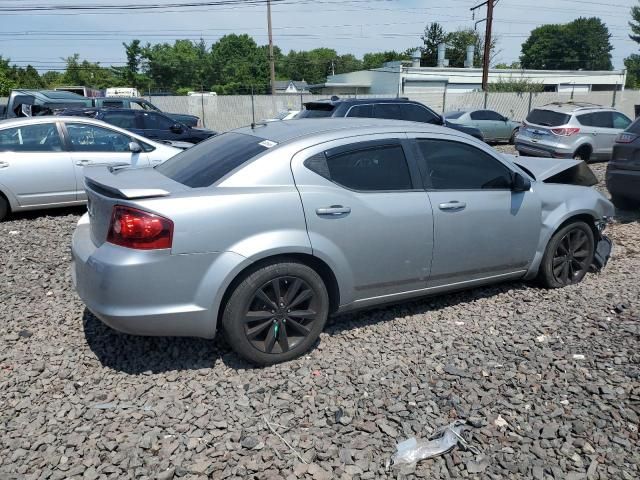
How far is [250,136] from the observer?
4.09 metres

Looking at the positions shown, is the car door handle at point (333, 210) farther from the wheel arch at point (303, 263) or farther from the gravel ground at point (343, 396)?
the gravel ground at point (343, 396)

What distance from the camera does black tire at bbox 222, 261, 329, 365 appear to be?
11.1 feet

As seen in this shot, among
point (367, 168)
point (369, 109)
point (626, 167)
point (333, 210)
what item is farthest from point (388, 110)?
point (333, 210)

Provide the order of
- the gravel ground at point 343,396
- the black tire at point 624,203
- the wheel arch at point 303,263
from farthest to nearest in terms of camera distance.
Result: the black tire at point 624,203, the wheel arch at point 303,263, the gravel ground at point 343,396

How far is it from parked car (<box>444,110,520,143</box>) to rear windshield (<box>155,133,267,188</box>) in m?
A: 16.4

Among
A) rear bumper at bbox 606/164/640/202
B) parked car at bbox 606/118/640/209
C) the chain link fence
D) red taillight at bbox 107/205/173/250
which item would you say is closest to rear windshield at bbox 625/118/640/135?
parked car at bbox 606/118/640/209

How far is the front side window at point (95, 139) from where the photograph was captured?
7.66 meters

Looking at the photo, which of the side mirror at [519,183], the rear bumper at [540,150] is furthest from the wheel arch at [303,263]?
the rear bumper at [540,150]

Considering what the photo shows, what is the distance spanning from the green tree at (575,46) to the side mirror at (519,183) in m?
107

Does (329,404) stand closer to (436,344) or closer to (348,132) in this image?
(436,344)

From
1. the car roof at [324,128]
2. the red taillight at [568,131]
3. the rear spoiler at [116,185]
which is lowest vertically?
the red taillight at [568,131]

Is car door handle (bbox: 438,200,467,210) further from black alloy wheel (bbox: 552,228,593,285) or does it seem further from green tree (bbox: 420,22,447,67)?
green tree (bbox: 420,22,447,67)

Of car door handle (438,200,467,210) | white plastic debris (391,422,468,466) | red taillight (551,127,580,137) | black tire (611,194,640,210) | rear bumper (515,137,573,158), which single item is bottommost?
white plastic debris (391,422,468,466)

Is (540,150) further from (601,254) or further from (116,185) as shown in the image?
(116,185)
